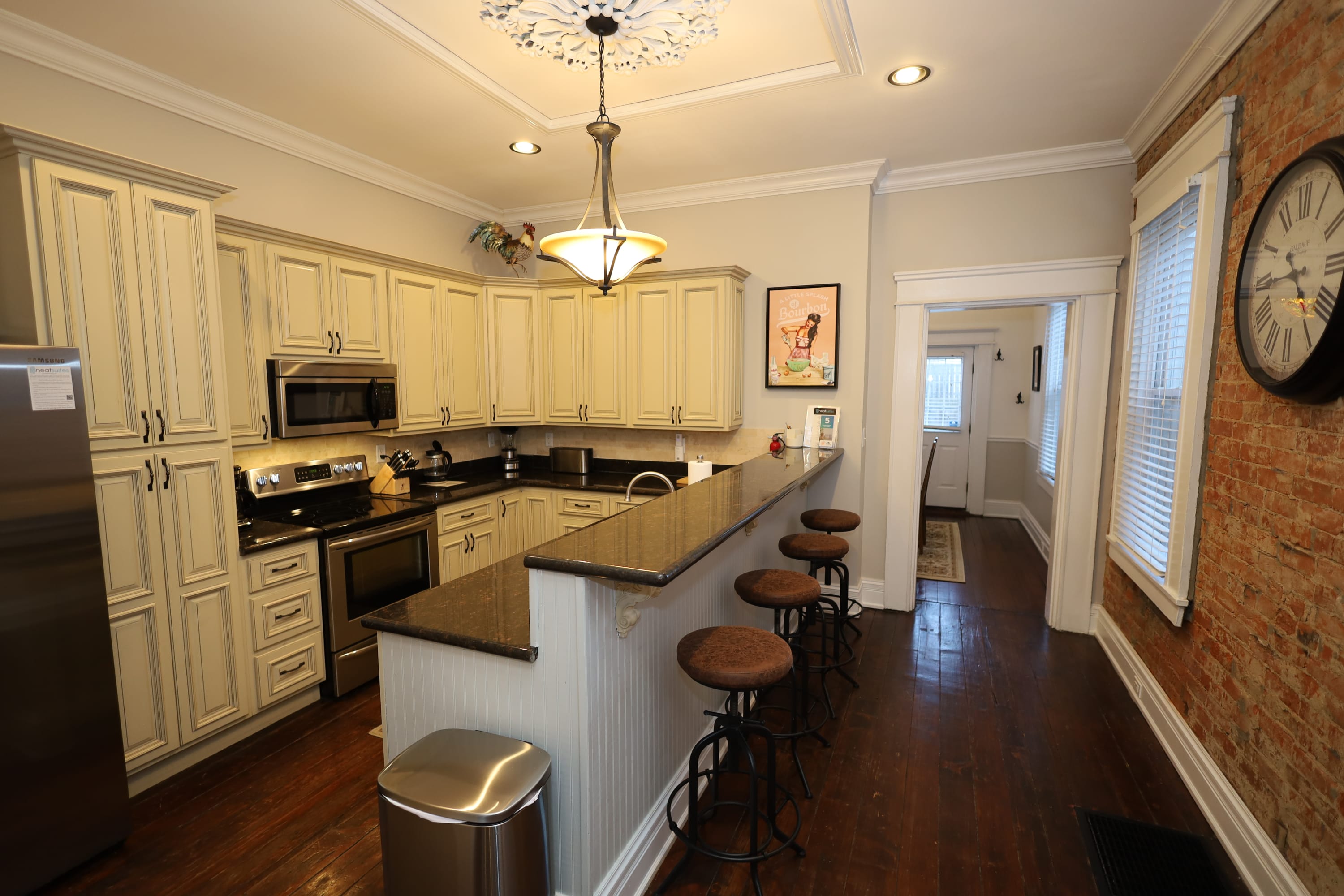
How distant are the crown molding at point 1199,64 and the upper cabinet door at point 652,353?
2.62 metres

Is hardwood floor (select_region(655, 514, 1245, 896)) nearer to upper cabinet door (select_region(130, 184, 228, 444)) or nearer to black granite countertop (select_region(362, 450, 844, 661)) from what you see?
black granite countertop (select_region(362, 450, 844, 661))

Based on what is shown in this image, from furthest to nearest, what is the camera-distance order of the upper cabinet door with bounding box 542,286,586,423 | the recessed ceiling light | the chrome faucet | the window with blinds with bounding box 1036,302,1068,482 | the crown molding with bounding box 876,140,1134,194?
the window with blinds with bounding box 1036,302,1068,482 → the upper cabinet door with bounding box 542,286,586,423 → the crown molding with bounding box 876,140,1134,194 → the chrome faucet → the recessed ceiling light

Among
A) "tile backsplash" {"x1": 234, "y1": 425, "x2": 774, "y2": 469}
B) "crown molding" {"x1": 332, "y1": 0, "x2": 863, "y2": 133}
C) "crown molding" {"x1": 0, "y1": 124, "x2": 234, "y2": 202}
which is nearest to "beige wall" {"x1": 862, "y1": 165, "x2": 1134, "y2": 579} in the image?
"tile backsplash" {"x1": 234, "y1": 425, "x2": 774, "y2": 469}

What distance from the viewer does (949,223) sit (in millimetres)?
3795

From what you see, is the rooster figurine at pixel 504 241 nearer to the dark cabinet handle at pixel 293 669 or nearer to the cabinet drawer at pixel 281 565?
the cabinet drawer at pixel 281 565

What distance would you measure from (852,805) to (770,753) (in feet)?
2.08

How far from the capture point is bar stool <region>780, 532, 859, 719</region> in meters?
2.99

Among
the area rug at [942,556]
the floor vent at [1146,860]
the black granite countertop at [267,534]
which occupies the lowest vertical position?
the floor vent at [1146,860]

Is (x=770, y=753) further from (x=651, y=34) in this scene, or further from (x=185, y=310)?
(x=185, y=310)

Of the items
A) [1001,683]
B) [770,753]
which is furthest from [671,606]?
[1001,683]

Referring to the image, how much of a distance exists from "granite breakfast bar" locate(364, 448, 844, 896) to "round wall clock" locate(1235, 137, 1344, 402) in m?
1.54

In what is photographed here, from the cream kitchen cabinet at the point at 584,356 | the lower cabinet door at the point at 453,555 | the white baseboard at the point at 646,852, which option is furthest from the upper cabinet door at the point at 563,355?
the white baseboard at the point at 646,852

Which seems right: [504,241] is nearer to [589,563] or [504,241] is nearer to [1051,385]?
[589,563]

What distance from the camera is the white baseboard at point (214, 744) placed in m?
2.35
